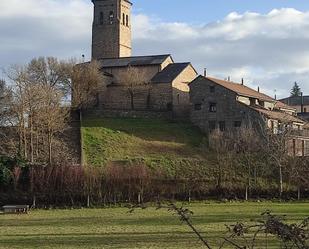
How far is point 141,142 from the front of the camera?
6316 cm

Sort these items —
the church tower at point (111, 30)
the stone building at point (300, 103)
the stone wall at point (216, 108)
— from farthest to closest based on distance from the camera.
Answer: the stone building at point (300, 103) → the church tower at point (111, 30) → the stone wall at point (216, 108)

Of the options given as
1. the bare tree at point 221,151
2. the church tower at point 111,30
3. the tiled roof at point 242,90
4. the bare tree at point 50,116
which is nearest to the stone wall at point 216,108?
the tiled roof at point 242,90

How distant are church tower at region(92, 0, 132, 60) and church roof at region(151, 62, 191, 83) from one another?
1436 cm

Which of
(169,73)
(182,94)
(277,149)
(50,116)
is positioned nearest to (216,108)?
(182,94)

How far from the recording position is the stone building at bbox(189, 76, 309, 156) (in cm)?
6456

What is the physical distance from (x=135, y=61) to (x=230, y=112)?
22.3m

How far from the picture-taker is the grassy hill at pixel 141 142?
56.9m

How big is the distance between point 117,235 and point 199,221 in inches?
294

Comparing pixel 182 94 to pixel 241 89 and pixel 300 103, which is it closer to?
pixel 241 89

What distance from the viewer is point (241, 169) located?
169 feet

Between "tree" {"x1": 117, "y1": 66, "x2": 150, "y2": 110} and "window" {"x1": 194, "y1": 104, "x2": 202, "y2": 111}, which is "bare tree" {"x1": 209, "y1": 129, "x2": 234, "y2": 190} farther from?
"tree" {"x1": 117, "y1": 66, "x2": 150, "y2": 110}

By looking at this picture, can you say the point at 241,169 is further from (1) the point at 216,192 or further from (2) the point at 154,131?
(2) the point at 154,131

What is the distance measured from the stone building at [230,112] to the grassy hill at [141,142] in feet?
7.64

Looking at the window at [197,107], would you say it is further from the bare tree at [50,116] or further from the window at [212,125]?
the bare tree at [50,116]
